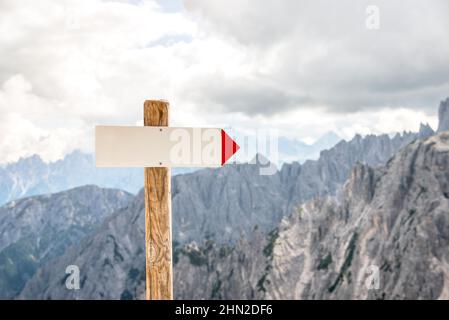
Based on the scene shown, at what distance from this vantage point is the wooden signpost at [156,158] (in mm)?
8844

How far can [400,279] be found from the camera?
187875 millimetres

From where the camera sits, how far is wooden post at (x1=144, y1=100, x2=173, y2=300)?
347 inches

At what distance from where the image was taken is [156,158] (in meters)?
8.95

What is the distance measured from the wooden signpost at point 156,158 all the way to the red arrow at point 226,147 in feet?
0.84

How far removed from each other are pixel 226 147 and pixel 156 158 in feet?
4.36

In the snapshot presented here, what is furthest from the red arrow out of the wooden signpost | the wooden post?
the wooden post

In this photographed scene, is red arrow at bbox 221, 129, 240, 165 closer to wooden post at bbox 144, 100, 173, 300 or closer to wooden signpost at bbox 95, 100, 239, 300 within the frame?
wooden signpost at bbox 95, 100, 239, 300

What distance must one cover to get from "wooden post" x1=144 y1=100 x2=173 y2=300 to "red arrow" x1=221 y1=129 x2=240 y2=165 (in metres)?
1.08

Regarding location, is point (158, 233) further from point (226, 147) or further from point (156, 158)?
point (226, 147)

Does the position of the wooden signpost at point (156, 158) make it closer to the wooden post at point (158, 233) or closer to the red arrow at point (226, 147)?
the wooden post at point (158, 233)
